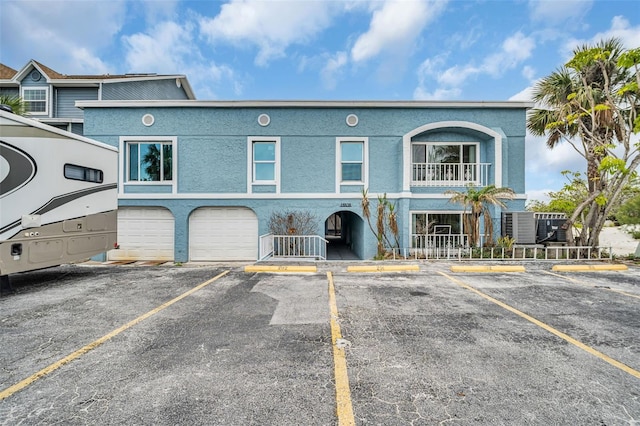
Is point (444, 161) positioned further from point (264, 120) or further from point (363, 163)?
point (264, 120)

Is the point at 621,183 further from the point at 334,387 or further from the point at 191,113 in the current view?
the point at 191,113

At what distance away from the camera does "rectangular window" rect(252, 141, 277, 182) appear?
11836 mm

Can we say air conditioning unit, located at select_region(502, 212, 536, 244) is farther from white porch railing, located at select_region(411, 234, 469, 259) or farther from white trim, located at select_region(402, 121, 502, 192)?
white porch railing, located at select_region(411, 234, 469, 259)

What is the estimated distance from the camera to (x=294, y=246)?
10.6m

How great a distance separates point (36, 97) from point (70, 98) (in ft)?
5.95

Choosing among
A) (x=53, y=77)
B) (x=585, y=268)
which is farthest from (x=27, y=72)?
(x=585, y=268)

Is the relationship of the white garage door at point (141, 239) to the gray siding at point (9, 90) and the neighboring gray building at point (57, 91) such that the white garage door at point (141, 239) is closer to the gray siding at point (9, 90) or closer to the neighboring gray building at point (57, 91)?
the neighboring gray building at point (57, 91)

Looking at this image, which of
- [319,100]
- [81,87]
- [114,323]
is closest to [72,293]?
[114,323]

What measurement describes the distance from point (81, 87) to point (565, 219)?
25076 millimetres

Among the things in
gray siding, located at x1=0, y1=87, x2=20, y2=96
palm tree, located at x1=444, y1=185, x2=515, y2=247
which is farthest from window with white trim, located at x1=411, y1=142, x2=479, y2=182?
gray siding, located at x1=0, y1=87, x2=20, y2=96

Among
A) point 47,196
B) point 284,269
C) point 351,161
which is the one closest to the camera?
point 47,196

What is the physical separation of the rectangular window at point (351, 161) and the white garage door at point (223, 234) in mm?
4435

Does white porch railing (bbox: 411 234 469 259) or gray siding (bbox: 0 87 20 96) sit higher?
gray siding (bbox: 0 87 20 96)

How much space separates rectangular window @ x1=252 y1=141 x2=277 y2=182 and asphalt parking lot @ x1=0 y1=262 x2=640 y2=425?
6375mm
